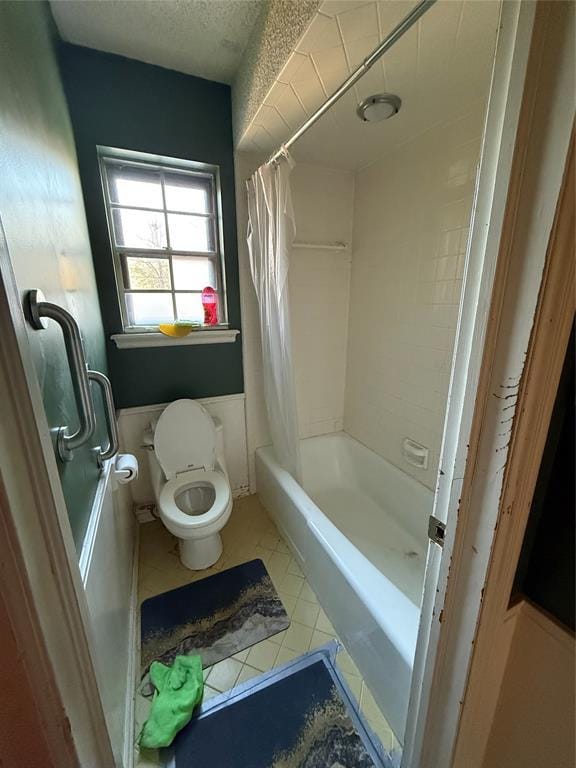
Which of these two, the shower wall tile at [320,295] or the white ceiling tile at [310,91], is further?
the shower wall tile at [320,295]

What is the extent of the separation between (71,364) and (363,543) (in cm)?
173

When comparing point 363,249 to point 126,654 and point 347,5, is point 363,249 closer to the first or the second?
point 347,5

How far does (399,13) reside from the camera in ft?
2.70

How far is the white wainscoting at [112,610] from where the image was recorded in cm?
77

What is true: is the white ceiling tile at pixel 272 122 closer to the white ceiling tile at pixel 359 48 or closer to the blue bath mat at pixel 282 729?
the white ceiling tile at pixel 359 48

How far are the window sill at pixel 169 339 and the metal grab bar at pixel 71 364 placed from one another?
1.04 metres

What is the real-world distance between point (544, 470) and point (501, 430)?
0.12 meters

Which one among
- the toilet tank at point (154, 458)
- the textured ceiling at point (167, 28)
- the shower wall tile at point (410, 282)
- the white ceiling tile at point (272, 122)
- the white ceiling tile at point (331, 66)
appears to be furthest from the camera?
the toilet tank at point (154, 458)

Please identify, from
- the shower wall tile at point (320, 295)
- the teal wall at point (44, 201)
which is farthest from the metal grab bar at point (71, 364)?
the shower wall tile at point (320, 295)

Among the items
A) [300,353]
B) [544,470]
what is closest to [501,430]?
[544,470]

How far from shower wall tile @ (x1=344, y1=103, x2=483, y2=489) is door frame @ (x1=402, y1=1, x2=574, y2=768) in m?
1.13

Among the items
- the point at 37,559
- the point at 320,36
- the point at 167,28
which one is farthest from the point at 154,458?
the point at 167,28

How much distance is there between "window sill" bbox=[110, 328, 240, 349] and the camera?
5.65 ft

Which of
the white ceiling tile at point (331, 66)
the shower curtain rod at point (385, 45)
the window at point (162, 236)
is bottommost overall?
the window at point (162, 236)
